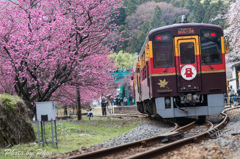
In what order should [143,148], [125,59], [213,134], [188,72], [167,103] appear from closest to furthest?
[143,148]
[213,134]
[188,72]
[167,103]
[125,59]

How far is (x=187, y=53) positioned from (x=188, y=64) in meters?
0.34

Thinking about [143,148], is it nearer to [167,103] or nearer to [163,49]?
[167,103]

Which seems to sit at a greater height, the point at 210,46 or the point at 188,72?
the point at 210,46

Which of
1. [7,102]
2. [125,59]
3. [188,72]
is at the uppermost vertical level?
[125,59]

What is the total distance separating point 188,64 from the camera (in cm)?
1111

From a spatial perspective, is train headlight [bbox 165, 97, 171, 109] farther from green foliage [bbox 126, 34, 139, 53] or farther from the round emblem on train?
green foliage [bbox 126, 34, 139, 53]

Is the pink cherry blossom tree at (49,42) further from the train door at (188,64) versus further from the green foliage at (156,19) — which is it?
the green foliage at (156,19)

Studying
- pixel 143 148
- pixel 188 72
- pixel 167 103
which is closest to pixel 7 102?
pixel 143 148

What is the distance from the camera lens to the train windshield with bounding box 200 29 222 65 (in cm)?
1108

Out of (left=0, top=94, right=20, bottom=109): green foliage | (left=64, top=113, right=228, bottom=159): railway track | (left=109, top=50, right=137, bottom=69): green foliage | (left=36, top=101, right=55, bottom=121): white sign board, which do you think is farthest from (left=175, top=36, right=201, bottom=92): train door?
(left=109, top=50, right=137, bottom=69): green foliage

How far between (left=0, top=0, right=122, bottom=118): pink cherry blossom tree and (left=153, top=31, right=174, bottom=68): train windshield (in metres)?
3.71

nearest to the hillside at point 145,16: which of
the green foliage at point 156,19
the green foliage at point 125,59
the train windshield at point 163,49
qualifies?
the green foliage at point 156,19

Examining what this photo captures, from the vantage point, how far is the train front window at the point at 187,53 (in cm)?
1111

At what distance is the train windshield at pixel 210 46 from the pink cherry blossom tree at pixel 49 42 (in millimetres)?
4732
